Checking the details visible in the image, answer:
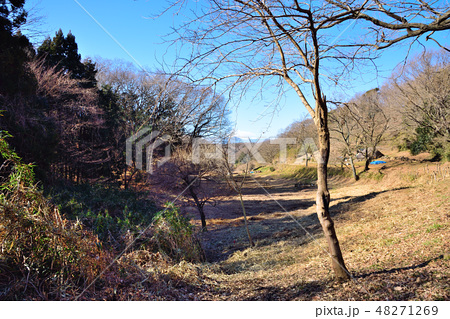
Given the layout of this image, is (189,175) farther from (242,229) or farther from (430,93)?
(430,93)

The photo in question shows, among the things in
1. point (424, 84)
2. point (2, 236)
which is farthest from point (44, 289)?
point (424, 84)

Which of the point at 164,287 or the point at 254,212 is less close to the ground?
the point at 164,287

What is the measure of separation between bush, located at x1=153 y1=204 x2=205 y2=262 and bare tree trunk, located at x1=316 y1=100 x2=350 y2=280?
2908 mm

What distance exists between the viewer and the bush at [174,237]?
5379 millimetres

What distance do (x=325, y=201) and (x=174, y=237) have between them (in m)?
3.30

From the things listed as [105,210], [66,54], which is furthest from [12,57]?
[66,54]

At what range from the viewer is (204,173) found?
1259 cm

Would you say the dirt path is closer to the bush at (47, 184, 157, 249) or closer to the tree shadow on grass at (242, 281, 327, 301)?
the bush at (47, 184, 157, 249)

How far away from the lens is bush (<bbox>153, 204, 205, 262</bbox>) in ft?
17.6

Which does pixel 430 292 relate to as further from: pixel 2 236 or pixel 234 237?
pixel 234 237

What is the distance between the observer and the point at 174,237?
5.57 m

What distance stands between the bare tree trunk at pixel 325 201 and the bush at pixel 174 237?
2908 mm

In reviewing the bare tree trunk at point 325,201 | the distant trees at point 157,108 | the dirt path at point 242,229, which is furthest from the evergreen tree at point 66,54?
the bare tree trunk at point 325,201
